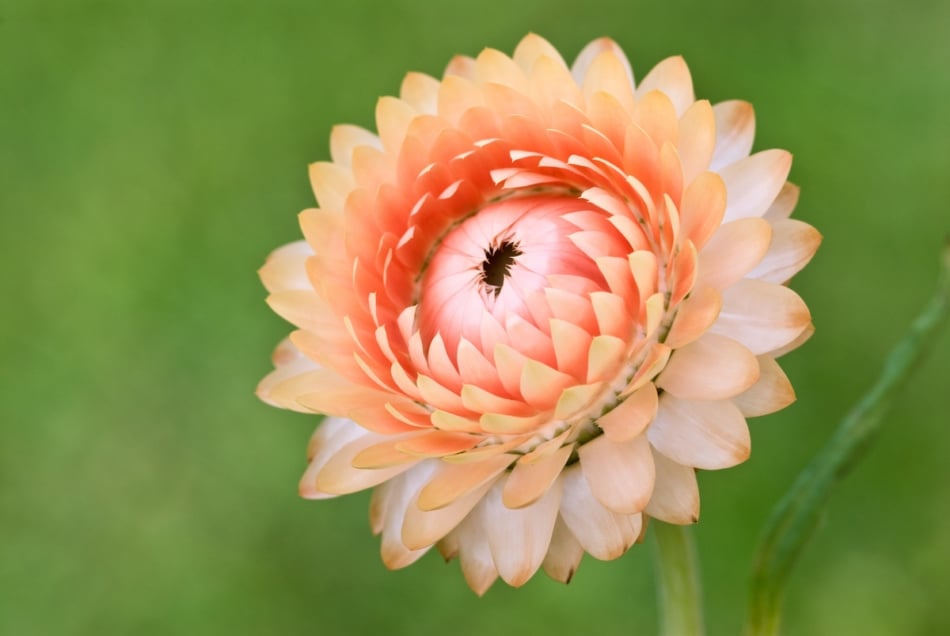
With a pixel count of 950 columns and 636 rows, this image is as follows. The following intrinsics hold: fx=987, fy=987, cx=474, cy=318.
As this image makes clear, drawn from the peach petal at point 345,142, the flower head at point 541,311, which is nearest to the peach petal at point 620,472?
the flower head at point 541,311

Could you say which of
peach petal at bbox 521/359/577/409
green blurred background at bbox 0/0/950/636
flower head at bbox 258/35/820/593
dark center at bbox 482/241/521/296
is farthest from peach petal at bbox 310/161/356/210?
green blurred background at bbox 0/0/950/636

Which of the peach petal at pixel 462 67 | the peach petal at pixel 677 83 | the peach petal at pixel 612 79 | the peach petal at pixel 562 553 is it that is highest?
the peach petal at pixel 462 67

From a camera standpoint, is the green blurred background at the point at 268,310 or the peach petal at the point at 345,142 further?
the green blurred background at the point at 268,310

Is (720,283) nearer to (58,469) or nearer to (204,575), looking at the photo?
(204,575)

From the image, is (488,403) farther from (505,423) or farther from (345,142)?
(345,142)

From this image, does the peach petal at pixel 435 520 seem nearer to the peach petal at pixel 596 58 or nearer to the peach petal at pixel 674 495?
the peach petal at pixel 674 495

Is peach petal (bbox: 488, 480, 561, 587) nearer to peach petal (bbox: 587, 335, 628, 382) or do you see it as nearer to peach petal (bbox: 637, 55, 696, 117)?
peach petal (bbox: 587, 335, 628, 382)

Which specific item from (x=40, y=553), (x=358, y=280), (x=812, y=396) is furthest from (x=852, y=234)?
(x=40, y=553)
